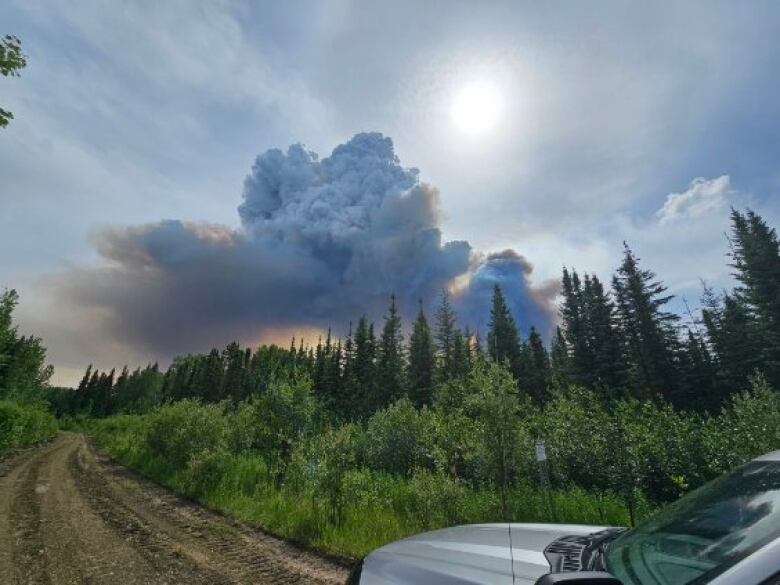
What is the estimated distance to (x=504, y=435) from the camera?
9.42 m

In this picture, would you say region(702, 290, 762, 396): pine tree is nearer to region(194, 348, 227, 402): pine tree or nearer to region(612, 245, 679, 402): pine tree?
region(612, 245, 679, 402): pine tree

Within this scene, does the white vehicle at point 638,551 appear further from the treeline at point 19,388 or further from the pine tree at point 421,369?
the pine tree at point 421,369

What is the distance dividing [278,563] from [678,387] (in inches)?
1882

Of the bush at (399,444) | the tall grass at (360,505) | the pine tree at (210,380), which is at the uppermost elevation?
the pine tree at (210,380)

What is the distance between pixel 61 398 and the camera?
112m

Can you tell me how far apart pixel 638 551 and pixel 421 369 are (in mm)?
56158

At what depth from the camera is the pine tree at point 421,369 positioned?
182 ft

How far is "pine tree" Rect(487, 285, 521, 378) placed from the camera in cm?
5712

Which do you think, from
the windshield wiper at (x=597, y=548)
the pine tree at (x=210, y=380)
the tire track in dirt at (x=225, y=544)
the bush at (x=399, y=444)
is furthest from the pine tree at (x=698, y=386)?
the pine tree at (x=210, y=380)

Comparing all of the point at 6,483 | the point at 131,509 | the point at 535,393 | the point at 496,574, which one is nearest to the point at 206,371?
the point at 535,393

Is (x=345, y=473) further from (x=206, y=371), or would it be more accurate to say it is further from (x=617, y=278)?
(x=206, y=371)

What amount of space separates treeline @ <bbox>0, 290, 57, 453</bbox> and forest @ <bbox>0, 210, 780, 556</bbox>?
0.90 ft

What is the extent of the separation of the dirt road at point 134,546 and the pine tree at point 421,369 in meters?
44.8

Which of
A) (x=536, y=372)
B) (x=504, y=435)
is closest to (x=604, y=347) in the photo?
(x=536, y=372)
